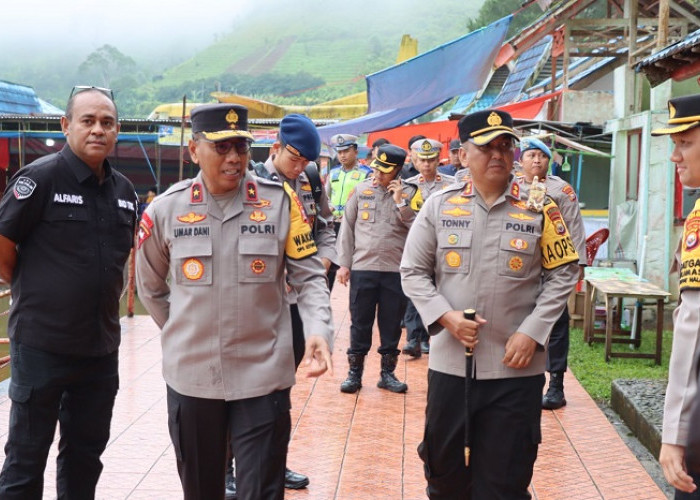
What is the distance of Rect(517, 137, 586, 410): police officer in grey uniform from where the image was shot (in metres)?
6.52

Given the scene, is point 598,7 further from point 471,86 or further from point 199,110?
point 199,110

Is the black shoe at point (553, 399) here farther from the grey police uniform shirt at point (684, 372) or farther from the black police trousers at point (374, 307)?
the grey police uniform shirt at point (684, 372)

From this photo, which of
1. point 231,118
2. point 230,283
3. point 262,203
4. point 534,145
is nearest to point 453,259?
point 262,203

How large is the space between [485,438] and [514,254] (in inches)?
32.1

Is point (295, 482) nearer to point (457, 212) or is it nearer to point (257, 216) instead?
point (457, 212)

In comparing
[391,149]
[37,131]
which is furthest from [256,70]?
[391,149]

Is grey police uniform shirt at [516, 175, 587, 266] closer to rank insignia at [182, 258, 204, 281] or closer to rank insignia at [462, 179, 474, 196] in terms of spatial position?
rank insignia at [462, 179, 474, 196]

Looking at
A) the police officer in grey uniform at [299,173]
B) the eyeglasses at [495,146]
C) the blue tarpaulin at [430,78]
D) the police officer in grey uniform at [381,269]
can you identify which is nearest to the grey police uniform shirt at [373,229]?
the police officer in grey uniform at [381,269]

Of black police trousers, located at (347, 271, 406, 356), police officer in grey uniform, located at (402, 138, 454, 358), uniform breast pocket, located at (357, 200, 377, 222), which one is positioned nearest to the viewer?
black police trousers, located at (347, 271, 406, 356)

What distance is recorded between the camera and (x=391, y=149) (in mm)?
7242

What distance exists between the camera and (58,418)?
12.7ft

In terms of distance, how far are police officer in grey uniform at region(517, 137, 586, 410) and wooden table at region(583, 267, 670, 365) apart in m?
1.78

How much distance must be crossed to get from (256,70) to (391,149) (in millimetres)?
114557

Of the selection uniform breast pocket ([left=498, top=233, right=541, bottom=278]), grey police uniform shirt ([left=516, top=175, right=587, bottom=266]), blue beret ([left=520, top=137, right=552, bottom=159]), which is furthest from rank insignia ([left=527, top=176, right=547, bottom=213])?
blue beret ([left=520, top=137, right=552, bottom=159])
